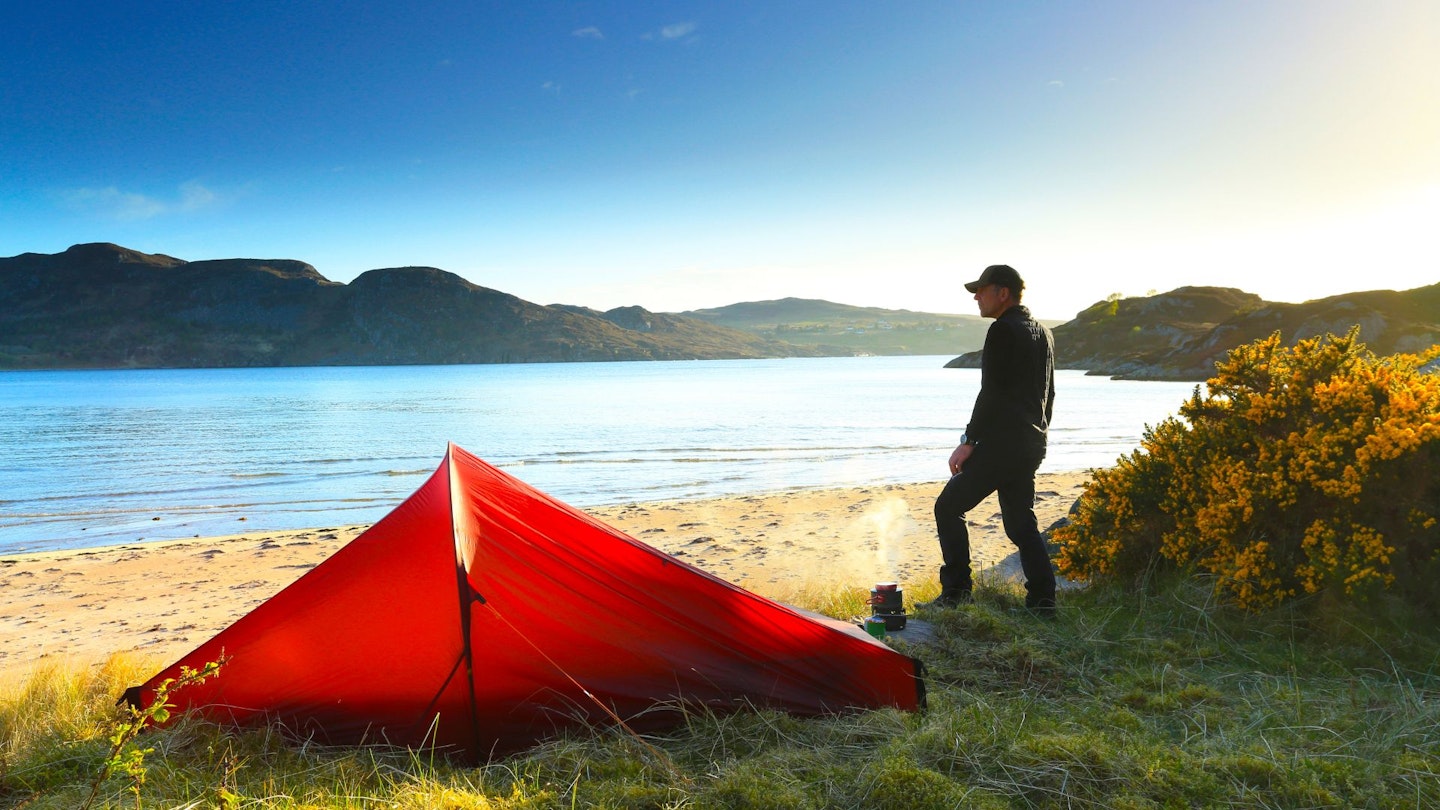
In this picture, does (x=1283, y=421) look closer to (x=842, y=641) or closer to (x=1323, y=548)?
(x=1323, y=548)

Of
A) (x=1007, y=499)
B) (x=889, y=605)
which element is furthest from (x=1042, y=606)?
(x=889, y=605)

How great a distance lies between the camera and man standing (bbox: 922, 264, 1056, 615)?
525 cm

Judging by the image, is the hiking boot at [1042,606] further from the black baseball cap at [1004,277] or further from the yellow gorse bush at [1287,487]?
the black baseball cap at [1004,277]

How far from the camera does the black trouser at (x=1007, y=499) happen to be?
534 cm

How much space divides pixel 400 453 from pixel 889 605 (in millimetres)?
22118

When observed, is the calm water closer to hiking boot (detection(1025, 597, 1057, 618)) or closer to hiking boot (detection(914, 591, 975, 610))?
hiking boot (detection(914, 591, 975, 610))

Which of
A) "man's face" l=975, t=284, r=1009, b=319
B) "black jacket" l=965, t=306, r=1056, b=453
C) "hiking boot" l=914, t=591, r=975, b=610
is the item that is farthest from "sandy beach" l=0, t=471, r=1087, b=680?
"man's face" l=975, t=284, r=1009, b=319

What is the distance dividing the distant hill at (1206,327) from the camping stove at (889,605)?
26907mm

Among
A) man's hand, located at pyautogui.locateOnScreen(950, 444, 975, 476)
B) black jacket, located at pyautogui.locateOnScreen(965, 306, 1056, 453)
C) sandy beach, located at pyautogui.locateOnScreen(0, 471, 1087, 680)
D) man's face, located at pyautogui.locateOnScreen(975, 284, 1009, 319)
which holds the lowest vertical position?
sandy beach, located at pyautogui.locateOnScreen(0, 471, 1087, 680)

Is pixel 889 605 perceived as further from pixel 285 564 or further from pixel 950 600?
pixel 285 564

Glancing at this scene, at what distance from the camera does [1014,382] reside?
17.3 feet

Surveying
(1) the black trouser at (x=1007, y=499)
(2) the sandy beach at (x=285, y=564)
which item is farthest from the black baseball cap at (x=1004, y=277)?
(2) the sandy beach at (x=285, y=564)

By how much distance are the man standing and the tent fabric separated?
1.69 metres

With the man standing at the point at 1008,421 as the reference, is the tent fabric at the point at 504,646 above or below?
below
